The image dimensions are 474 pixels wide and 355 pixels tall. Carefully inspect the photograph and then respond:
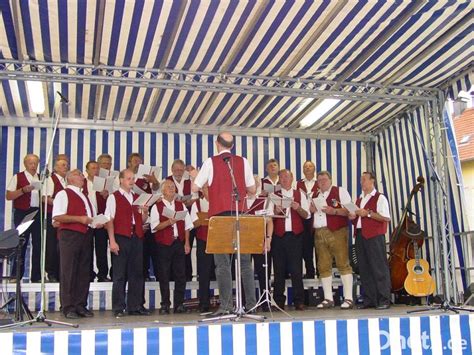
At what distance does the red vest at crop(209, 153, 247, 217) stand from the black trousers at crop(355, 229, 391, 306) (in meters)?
2.26

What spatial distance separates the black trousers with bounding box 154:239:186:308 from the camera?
699 centimetres

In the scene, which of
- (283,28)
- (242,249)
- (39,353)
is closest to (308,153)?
(283,28)

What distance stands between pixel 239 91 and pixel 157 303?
369 cm

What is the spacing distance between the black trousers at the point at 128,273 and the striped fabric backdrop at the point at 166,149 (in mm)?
3103

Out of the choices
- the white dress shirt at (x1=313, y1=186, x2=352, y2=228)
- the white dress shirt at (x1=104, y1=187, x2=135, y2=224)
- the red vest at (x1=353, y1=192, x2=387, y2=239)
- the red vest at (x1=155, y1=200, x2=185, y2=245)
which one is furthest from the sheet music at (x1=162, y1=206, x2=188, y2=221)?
the red vest at (x1=353, y1=192, x2=387, y2=239)

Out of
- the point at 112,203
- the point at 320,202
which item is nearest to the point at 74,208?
the point at 112,203

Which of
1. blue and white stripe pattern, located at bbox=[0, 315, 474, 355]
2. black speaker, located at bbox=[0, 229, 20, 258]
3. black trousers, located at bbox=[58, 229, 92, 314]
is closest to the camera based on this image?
blue and white stripe pattern, located at bbox=[0, 315, 474, 355]

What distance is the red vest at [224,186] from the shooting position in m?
5.56

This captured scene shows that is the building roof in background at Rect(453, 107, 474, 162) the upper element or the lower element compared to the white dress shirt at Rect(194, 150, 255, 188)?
upper

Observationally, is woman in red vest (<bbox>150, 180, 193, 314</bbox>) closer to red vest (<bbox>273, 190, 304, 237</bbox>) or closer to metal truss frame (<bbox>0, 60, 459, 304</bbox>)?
red vest (<bbox>273, 190, 304, 237</bbox>)

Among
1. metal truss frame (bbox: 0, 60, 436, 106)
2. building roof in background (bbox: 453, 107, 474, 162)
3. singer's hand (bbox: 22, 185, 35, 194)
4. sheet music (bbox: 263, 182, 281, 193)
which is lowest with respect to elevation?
sheet music (bbox: 263, 182, 281, 193)

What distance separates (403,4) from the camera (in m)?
5.86

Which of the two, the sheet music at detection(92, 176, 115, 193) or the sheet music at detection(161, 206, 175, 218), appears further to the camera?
the sheet music at detection(92, 176, 115, 193)

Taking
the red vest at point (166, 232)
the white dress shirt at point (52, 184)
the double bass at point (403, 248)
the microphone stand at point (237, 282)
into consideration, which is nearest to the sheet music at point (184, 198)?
the red vest at point (166, 232)
